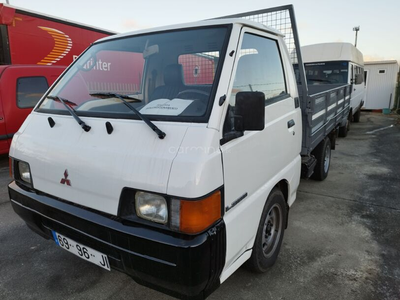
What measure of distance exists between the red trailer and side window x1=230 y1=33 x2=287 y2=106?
4989mm

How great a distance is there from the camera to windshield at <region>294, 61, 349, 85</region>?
896cm

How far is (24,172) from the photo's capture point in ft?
7.72

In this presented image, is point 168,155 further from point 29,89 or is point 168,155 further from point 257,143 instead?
point 29,89

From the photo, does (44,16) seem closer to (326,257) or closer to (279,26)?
(279,26)

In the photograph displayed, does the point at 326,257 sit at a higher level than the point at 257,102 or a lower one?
lower

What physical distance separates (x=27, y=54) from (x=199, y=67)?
6.06 meters

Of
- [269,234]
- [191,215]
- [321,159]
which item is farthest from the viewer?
[321,159]

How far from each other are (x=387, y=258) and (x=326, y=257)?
57 cm

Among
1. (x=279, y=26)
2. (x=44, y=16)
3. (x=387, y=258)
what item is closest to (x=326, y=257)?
(x=387, y=258)

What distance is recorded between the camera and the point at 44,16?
709 centimetres

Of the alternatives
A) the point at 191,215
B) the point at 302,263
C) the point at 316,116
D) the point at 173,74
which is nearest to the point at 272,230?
the point at 302,263

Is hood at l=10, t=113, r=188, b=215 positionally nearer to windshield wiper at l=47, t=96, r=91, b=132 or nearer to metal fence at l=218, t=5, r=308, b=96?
windshield wiper at l=47, t=96, r=91, b=132

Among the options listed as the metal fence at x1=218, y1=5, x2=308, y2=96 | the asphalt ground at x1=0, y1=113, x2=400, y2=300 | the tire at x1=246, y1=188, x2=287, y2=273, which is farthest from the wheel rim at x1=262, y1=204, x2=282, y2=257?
the metal fence at x1=218, y1=5, x2=308, y2=96

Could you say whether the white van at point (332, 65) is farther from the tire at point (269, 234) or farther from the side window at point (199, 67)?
the side window at point (199, 67)
